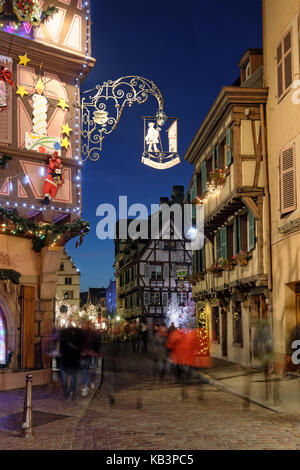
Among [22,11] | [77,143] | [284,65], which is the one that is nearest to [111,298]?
[77,143]

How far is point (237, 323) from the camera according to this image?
22.4 m

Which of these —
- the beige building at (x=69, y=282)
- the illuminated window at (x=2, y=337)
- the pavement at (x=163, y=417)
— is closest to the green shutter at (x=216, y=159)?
the pavement at (x=163, y=417)

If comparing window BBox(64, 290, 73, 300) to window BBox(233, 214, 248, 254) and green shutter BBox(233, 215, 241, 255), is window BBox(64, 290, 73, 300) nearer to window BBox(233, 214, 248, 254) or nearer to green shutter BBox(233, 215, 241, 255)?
green shutter BBox(233, 215, 241, 255)

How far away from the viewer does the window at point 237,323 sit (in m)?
21.9

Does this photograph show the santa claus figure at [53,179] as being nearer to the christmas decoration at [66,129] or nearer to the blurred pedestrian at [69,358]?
the christmas decoration at [66,129]

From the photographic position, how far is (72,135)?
1584 cm

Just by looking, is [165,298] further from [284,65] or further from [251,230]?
[284,65]

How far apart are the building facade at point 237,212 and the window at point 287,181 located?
5.91 feet

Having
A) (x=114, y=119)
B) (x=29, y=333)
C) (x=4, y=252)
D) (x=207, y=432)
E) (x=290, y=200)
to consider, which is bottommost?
(x=207, y=432)

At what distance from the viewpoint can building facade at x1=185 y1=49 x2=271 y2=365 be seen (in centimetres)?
1886

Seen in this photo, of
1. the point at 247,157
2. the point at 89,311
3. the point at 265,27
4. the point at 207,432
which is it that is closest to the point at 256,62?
the point at 265,27

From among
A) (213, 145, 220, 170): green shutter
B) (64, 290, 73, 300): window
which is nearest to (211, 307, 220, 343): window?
(213, 145, 220, 170): green shutter

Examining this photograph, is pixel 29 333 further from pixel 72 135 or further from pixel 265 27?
pixel 265 27
